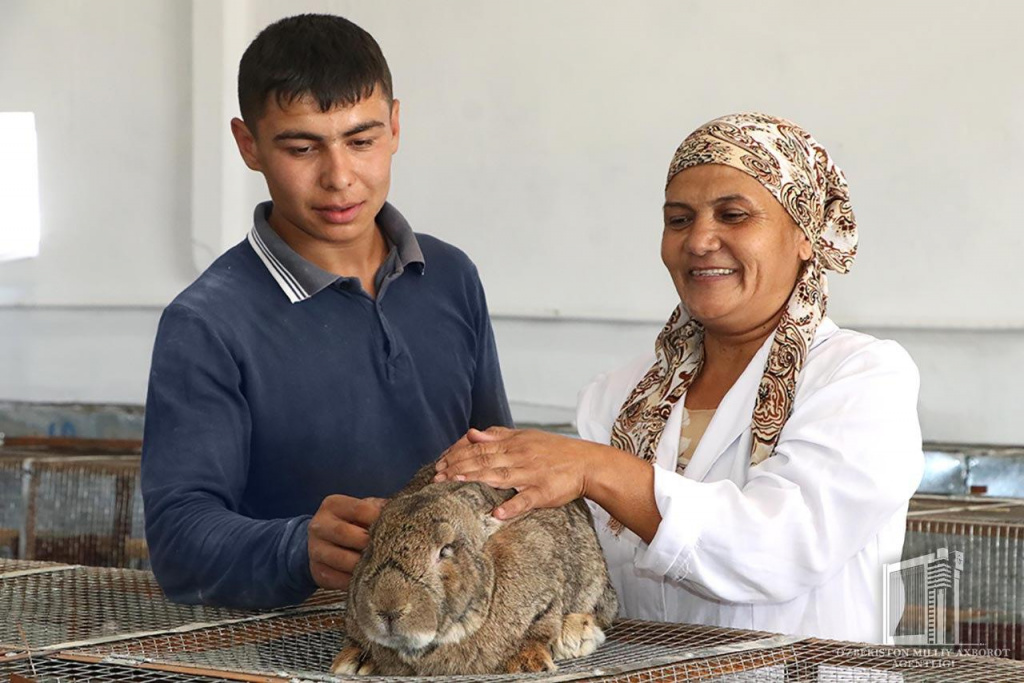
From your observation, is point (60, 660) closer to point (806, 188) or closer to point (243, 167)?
point (806, 188)

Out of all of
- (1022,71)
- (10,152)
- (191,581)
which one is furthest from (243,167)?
(191,581)

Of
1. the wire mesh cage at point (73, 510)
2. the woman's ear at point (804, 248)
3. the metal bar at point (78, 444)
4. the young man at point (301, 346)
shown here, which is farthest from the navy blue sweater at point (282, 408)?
the metal bar at point (78, 444)

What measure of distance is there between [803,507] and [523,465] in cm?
46

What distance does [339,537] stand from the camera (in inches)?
68.2

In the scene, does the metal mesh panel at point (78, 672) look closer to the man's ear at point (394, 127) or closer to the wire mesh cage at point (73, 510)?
the man's ear at point (394, 127)

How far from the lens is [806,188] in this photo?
2264 millimetres

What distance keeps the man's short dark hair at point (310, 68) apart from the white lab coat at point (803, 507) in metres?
0.82

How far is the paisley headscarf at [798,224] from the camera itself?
7.20 feet

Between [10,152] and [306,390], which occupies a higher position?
[10,152]

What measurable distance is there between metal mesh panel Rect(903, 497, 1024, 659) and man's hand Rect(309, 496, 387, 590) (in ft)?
6.88

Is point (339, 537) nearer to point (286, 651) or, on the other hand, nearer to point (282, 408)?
point (286, 651)

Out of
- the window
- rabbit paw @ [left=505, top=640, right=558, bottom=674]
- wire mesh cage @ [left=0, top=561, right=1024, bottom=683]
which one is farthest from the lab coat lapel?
the window

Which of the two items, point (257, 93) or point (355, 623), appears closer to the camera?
point (355, 623)

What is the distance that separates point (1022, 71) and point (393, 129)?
318cm
